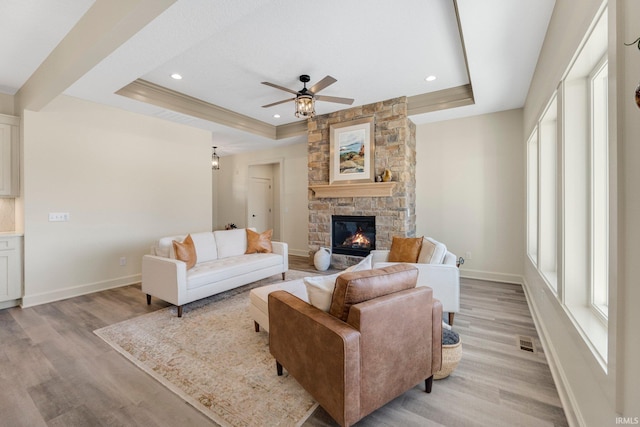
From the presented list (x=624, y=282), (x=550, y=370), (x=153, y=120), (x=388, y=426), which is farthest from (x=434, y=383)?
(x=153, y=120)

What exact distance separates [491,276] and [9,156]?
6.80 metres

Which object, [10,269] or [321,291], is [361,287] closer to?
[321,291]

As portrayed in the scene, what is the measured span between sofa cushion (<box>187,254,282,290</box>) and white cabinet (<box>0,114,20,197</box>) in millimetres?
2489

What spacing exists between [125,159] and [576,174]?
17.0 ft

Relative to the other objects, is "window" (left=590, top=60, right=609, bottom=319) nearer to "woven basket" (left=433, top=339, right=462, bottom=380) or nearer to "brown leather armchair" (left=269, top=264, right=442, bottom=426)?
"woven basket" (left=433, top=339, right=462, bottom=380)

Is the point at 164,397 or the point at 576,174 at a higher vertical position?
the point at 576,174

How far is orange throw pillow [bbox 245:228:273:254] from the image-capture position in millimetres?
4363

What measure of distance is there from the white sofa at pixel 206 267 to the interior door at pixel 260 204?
3.21m

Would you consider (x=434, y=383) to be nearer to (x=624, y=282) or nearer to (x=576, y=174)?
(x=624, y=282)

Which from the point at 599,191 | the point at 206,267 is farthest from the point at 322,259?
the point at 599,191

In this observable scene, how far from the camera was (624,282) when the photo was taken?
0.99 metres

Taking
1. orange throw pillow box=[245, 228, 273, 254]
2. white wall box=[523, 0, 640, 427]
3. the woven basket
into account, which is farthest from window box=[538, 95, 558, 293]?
orange throw pillow box=[245, 228, 273, 254]

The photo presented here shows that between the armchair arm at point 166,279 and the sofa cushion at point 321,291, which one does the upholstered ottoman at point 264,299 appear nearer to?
the sofa cushion at point 321,291

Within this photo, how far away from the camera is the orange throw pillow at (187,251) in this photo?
10.8ft
